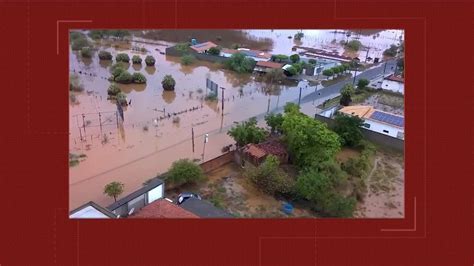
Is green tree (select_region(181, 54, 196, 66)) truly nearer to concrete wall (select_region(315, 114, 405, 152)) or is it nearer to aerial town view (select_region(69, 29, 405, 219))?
Answer: aerial town view (select_region(69, 29, 405, 219))

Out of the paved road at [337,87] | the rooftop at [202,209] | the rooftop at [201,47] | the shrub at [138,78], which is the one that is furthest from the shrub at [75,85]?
the rooftop at [202,209]

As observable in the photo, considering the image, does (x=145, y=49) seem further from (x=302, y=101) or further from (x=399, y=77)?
(x=399, y=77)

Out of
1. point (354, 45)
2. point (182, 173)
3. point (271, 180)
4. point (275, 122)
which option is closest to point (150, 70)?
point (275, 122)

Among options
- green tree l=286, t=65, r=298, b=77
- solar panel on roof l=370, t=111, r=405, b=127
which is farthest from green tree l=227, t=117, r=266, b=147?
green tree l=286, t=65, r=298, b=77

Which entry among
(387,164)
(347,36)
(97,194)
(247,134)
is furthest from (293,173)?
(347,36)

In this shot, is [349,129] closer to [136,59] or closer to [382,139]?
[382,139]

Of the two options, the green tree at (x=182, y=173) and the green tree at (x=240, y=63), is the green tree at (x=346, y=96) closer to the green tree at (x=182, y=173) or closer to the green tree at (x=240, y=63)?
the green tree at (x=240, y=63)
